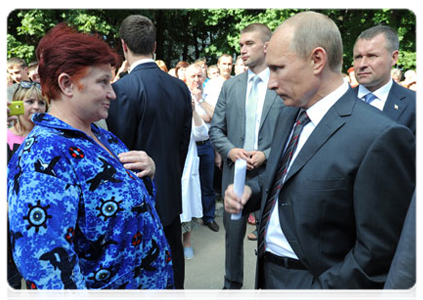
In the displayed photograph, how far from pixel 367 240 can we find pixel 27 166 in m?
1.27

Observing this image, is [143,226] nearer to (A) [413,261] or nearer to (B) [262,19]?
(A) [413,261]

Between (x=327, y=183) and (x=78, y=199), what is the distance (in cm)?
94

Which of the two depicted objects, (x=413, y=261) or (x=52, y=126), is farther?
(x=52, y=126)

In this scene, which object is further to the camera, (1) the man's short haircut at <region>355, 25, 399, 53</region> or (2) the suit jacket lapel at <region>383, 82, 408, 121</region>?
(1) the man's short haircut at <region>355, 25, 399, 53</region>

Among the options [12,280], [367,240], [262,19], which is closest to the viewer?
[367,240]

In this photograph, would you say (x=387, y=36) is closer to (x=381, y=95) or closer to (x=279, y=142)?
(x=381, y=95)

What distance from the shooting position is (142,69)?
10.1 ft

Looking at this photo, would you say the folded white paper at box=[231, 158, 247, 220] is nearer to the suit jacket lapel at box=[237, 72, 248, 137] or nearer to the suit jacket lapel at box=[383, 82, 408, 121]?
the suit jacket lapel at box=[237, 72, 248, 137]

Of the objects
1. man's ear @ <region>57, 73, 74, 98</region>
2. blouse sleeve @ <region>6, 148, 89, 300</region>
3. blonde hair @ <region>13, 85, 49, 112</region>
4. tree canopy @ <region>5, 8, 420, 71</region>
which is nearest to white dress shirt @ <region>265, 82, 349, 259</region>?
blouse sleeve @ <region>6, 148, 89, 300</region>

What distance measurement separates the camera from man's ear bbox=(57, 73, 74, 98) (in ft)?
5.19

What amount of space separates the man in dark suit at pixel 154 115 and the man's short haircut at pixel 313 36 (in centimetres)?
157

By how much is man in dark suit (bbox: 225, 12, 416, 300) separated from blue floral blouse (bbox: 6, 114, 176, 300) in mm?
475

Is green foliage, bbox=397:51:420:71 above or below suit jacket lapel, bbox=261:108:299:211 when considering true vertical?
above

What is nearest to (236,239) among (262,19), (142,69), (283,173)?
(142,69)
